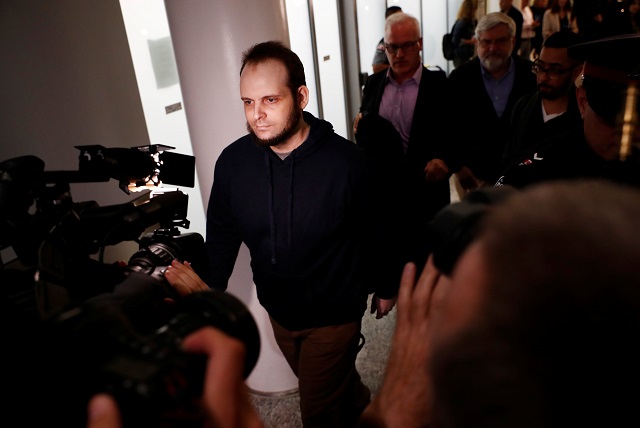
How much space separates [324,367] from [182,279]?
2.61ft

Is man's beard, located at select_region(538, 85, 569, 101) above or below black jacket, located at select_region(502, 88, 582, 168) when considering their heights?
above

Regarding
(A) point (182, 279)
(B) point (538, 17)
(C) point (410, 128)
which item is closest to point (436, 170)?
(C) point (410, 128)

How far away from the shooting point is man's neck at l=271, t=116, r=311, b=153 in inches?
62.7

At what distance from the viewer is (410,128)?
263cm

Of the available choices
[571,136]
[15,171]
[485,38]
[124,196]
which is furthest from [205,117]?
[485,38]

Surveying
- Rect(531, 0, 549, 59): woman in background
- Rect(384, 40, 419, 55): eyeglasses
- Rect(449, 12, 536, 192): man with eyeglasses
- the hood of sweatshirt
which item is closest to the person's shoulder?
Rect(449, 12, 536, 192): man with eyeglasses

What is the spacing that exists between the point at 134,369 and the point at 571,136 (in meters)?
1.34

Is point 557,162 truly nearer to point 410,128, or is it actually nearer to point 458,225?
point 458,225

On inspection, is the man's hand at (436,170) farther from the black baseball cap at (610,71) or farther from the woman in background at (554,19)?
the woman in background at (554,19)

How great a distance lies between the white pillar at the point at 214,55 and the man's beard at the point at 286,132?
30 centimetres

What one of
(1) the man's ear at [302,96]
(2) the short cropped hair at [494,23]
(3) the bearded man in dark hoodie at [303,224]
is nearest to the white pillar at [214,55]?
(3) the bearded man in dark hoodie at [303,224]

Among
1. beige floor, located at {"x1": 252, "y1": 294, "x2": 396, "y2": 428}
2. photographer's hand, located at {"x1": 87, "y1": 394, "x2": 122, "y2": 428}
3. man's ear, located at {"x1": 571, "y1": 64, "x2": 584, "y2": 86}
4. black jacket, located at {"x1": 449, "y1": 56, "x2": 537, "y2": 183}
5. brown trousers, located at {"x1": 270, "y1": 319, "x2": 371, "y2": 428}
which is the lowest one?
beige floor, located at {"x1": 252, "y1": 294, "x2": 396, "y2": 428}

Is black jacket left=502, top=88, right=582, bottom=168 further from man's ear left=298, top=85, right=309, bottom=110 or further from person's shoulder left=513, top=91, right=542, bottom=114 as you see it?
man's ear left=298, top=85, right=309, bottom=110

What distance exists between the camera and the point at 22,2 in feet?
4.59
